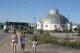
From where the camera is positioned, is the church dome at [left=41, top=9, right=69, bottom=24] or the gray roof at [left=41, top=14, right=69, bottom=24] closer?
the gray roof at [left=41, top=14, right=69, bottom=24]

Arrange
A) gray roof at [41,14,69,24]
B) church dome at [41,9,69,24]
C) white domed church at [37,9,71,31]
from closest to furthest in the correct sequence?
gray roof at [41,14,69,24] < church dome at [41,9,69,24] < white domed church at [37,9,71,31]

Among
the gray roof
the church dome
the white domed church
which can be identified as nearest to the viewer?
the gray roof

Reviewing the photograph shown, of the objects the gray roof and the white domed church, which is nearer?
the gray roof

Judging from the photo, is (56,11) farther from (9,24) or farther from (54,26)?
(9,24)

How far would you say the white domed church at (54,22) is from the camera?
163 metres

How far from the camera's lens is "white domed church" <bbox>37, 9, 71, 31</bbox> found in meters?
163

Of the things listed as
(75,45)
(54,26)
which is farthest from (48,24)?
(75,45)

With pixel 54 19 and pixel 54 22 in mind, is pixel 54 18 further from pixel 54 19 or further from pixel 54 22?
pixel 54 22

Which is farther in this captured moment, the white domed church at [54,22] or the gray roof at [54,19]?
the white domed church at [54,22]

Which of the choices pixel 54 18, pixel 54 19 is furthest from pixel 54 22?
pixel 54 18

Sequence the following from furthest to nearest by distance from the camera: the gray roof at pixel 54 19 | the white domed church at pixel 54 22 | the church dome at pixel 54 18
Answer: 1. the white domed church at pixel 54 22
2. the church dome at pixel 54 18
3. the gray roof at pixel 54 19

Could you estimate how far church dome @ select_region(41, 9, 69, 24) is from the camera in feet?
532

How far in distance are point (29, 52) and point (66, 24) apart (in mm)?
148841

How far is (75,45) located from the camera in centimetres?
2780
